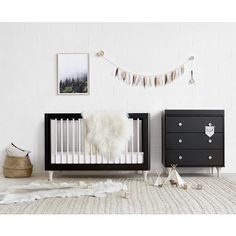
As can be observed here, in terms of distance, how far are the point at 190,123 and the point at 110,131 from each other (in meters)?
1.03

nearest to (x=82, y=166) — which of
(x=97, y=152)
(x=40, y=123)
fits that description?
(x=97, y=152)

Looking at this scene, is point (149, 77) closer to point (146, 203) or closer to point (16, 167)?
point (16, 167)

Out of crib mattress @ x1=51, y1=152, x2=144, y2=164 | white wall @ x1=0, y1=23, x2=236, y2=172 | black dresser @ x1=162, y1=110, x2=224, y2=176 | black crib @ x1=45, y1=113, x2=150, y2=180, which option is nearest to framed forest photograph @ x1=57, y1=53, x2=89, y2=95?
white wall @ x1=0, y1=23, x2=236, y2=172

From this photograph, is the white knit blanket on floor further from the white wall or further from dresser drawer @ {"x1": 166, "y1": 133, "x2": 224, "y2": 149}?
the white wall

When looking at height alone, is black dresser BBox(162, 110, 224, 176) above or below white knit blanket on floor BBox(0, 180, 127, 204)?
above

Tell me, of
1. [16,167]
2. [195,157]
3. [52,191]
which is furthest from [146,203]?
[16,167]

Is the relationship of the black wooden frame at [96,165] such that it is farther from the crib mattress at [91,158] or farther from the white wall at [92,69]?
the white wall at [92,69]

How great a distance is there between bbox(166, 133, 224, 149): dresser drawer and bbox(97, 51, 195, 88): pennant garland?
0.81 m

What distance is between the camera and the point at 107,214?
3.59m

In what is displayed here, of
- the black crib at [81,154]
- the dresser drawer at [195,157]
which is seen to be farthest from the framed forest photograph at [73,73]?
the dresser drawer at [195,157]

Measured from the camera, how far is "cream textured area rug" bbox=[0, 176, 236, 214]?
3.69m

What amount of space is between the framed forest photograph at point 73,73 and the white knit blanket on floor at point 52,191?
5.31 ft

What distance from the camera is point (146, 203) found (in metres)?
4.00
